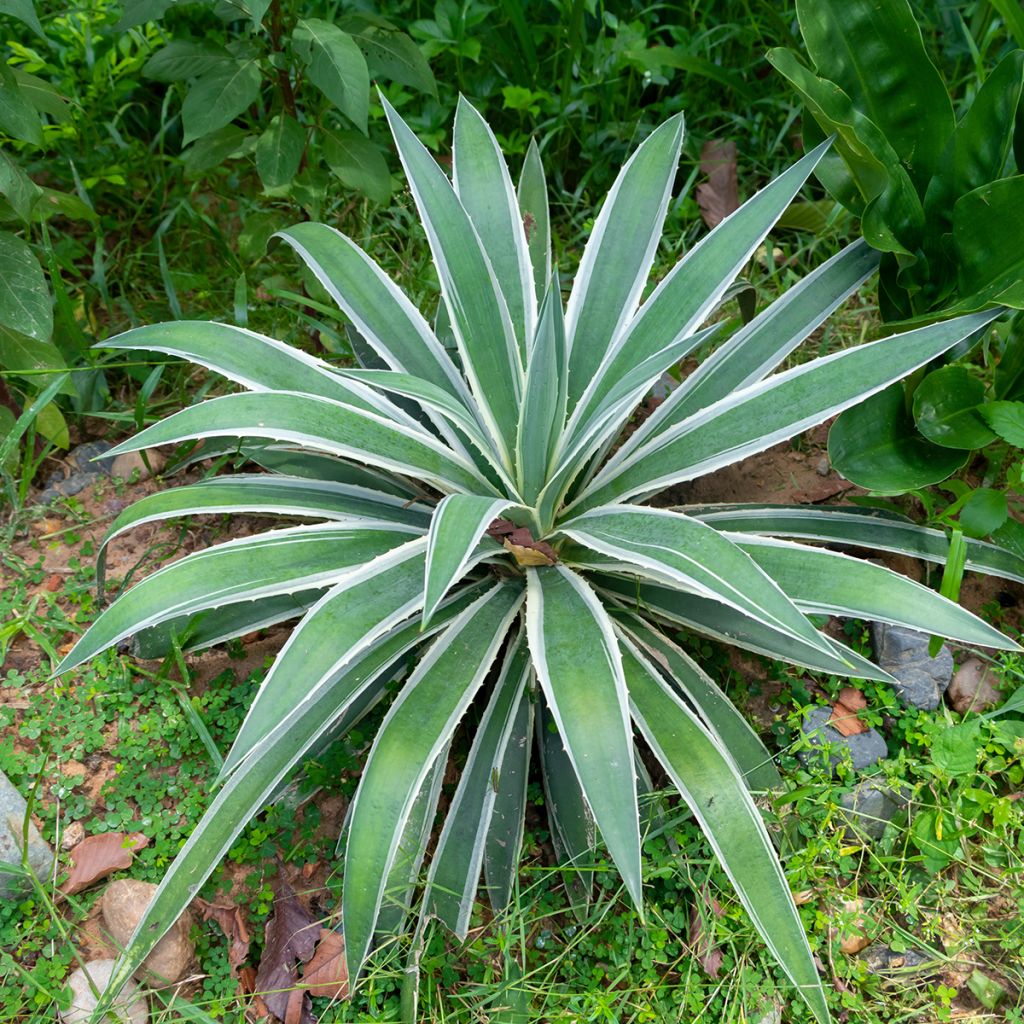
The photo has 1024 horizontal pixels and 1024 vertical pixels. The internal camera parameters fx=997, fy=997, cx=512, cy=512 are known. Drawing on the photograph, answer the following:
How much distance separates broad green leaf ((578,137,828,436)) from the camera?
177 cm

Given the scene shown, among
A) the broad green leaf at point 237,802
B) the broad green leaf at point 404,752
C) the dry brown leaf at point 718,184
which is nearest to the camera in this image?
the broad green leaf at point 404,752

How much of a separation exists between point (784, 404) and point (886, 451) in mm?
392

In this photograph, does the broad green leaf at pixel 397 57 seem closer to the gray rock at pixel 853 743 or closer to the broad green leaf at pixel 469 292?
the broad green leaf at pixel 469 292

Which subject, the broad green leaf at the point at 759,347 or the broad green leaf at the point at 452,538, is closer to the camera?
the broad green leaf at the point at 452,538

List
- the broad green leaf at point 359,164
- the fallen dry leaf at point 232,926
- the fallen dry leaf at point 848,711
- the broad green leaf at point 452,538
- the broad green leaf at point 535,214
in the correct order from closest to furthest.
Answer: the broad green leaf at point 452,538 < the fallen dry leaf at point 232,926 < the fallen dry leaf at point 848,711 < the broad green leaf at point 535,214 < the broad green leaf at point 359,164

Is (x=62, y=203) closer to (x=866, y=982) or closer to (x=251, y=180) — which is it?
(x=251, y=180)

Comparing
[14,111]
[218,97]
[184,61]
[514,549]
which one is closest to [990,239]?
[514,549]

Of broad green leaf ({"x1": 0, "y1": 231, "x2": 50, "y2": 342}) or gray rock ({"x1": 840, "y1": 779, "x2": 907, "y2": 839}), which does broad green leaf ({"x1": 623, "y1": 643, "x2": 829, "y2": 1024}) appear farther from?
broad green leaf ({"x1": 0, "y1": 231, "x2": 50, "y2": 342})

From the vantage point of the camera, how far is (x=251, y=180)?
2949 millimetres

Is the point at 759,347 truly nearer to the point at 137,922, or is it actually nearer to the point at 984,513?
the point at 984,513

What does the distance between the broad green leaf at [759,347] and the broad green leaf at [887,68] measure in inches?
11.7

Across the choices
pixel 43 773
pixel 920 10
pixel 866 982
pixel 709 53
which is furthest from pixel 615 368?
pixel 920 10

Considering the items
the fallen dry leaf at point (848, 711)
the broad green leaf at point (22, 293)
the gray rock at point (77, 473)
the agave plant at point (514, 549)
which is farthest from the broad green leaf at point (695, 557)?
the gray rock at point (77, 473)

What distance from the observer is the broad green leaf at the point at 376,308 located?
1844 millimetres
